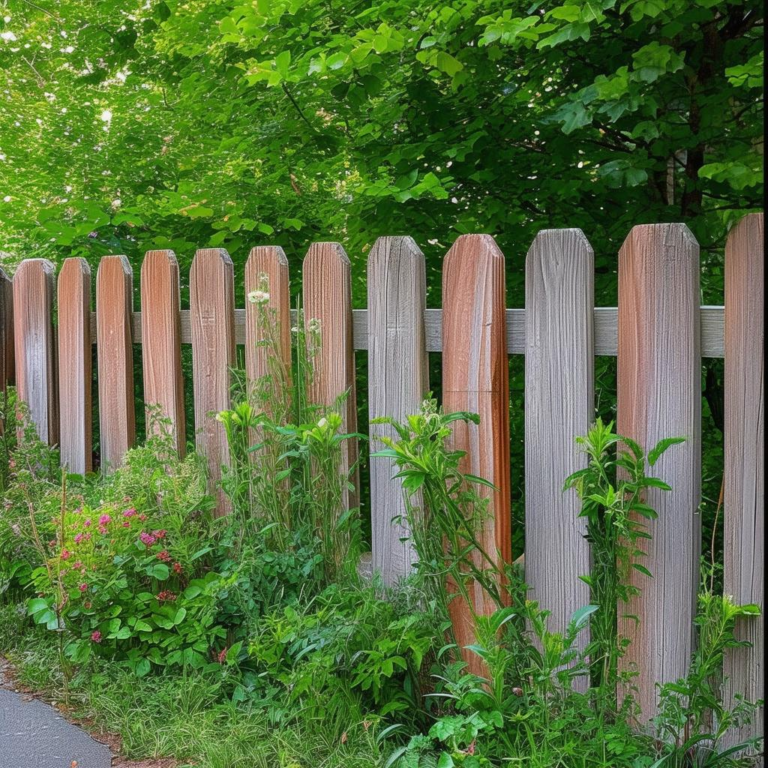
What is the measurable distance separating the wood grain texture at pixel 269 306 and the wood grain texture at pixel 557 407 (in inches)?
43.1

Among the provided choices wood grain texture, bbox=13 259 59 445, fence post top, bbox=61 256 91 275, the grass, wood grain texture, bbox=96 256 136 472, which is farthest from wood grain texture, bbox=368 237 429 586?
wood grain texture, bbox=13 259 59 445

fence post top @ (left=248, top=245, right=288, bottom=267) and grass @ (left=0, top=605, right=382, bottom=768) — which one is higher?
fence post top @ (left=248, top=245, right=288, bottom=267)

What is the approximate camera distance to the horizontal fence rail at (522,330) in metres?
2.40

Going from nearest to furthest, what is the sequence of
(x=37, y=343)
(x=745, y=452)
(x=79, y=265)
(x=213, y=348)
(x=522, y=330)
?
1. (x=745, y=452)
2. (x=522, y=330)
3. (x=213, y=348)
4. (x=79, y=265)
5. (x=37, y=343)

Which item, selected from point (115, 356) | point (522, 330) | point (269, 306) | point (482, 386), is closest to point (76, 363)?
point (115, 356)

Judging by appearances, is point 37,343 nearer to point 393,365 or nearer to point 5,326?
point 5,326

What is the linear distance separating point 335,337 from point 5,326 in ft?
8.55

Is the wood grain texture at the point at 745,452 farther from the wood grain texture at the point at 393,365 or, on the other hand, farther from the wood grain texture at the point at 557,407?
the wood grain texture at the point at 393,365

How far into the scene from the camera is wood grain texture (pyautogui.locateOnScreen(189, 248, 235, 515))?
3.54 meters

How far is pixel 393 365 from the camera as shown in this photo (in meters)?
2.96

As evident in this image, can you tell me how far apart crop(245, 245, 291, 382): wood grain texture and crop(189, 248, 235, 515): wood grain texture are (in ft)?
0.49

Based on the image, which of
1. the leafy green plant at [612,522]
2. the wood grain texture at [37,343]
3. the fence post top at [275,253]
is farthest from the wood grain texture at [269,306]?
the wood grain texture at [37,343]

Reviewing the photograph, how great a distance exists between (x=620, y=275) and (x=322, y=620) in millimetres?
1495

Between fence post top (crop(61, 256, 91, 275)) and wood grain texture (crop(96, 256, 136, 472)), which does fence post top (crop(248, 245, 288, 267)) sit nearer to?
wood grain texture (crop(96, 256, 136, 472))
